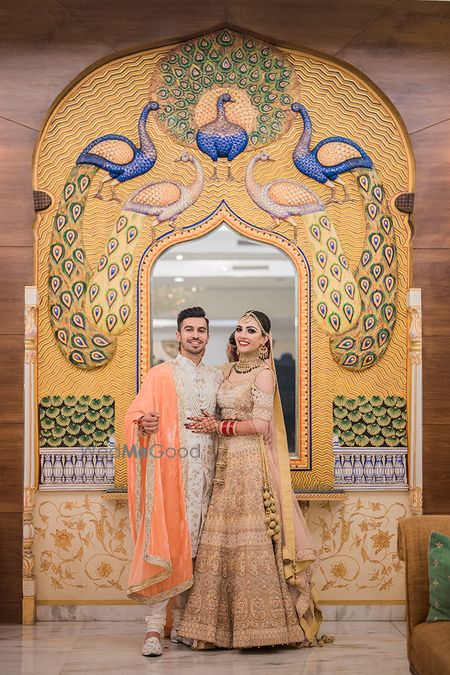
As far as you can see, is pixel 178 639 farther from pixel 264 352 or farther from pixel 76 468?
pixel 264 352

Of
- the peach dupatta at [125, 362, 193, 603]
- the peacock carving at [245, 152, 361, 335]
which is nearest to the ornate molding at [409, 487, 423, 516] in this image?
the peacock carving at [245, 152, 361, 335]

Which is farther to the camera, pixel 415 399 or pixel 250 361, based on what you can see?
pixel 415 399

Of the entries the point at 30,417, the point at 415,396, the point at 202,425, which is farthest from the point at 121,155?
the point at 415,396

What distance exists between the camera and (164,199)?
5.13m

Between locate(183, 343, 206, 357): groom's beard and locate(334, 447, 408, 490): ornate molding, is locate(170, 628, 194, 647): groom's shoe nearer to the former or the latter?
locate(334, 447, 408, 490): ornate molding

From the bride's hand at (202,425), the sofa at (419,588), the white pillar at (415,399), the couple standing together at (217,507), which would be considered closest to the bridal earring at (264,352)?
the couple standing together at (217,507)

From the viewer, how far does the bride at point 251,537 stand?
14.1ft

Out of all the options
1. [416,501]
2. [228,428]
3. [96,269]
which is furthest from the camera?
[96,269]

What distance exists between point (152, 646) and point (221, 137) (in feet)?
9.14

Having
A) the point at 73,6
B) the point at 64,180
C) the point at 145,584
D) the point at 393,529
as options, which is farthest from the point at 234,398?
the point at 73,6

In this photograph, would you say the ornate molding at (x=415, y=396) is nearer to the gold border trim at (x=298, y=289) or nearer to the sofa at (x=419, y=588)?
the gold border trim at (x=298, y=289)

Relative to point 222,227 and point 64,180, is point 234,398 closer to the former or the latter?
point 222,227

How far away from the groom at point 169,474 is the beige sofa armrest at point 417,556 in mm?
1211

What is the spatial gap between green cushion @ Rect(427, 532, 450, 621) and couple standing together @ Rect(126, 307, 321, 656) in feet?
3.45
